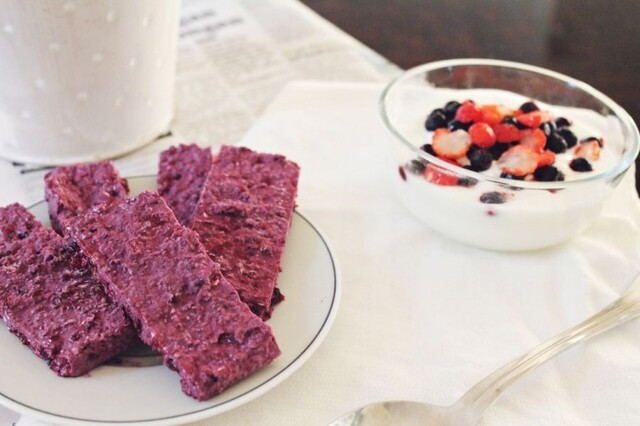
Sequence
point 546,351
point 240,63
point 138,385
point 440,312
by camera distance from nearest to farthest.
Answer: point 138,385 < point 546,351 < point 440,312 < point 240,63

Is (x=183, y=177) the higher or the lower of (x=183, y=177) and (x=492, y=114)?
the lower

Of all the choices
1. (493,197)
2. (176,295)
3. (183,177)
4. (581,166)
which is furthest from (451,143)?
(176,295)

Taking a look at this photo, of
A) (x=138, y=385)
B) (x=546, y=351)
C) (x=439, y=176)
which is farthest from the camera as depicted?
(x=439, y=176)

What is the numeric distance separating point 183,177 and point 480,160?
0.60 m

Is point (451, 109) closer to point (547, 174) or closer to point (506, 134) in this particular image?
point (506, 134)

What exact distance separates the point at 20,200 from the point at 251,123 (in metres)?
0.63

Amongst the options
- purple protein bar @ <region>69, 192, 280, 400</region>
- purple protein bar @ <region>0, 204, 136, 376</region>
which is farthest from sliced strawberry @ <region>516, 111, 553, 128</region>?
purple protein bar @ <region>0, 204, 136, 376</region>

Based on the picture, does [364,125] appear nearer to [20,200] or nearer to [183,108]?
[183,108]

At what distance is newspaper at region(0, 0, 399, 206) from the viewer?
1.83 meters

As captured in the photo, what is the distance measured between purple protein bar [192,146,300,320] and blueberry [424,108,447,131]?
1.09ft

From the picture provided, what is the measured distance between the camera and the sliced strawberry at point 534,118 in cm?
149

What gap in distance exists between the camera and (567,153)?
4.81ft

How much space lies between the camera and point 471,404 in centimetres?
Result: 107

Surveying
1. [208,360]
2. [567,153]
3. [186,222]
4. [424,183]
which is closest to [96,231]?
[186,222]
